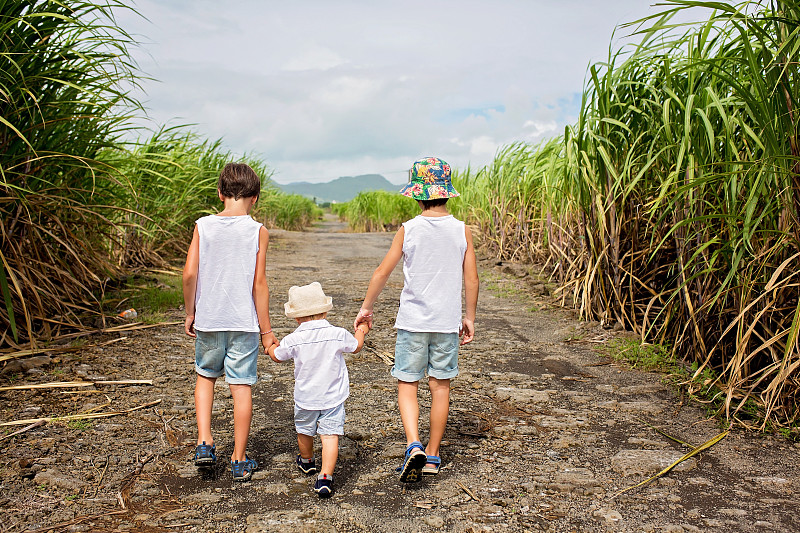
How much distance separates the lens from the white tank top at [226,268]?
8.15ft

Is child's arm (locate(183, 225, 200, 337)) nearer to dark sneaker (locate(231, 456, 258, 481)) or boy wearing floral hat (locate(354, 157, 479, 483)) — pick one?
dark sneaker (locate(231, 456, 258, 481))

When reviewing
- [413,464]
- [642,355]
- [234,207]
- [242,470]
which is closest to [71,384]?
[242,470]

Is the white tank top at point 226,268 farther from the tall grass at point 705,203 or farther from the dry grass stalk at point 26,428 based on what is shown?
the tall grass at point 705,203

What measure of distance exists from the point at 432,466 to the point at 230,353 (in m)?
0.93

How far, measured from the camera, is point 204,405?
99.0 inches

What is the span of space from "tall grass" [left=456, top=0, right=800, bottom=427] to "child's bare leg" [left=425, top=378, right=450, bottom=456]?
1.44 meters

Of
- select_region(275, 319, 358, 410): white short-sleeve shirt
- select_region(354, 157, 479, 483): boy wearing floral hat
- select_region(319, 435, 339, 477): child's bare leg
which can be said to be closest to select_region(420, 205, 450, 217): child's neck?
select_region(354, 157, 479, 483): boy wearing floral hat

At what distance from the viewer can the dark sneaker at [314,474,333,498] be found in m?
2.26

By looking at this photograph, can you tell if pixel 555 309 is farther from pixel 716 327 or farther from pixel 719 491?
pixel 719 491

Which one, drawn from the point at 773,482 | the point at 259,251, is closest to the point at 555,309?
the point at 773,482

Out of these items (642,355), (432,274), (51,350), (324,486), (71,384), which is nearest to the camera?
(324,486)

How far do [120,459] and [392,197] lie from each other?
15412 mm

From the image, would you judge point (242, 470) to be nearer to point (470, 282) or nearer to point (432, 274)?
point (432, 274)

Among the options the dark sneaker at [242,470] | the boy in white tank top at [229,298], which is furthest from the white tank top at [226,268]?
the dark sneaker at [242,470]
